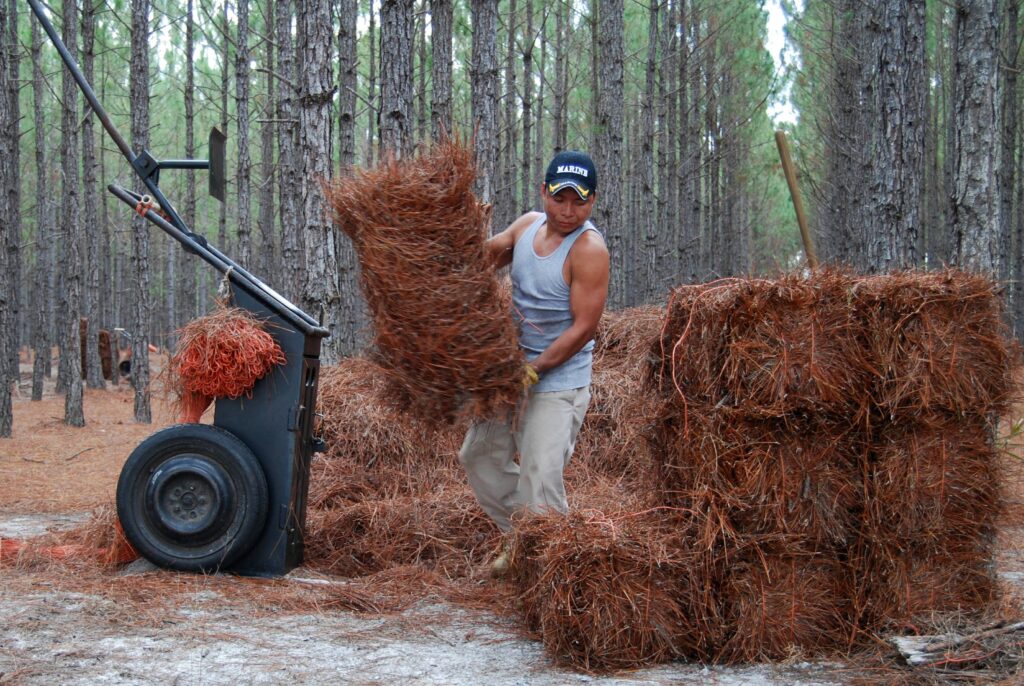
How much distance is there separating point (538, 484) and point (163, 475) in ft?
6.43

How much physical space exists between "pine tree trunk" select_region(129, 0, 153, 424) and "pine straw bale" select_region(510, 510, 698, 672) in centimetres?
1156

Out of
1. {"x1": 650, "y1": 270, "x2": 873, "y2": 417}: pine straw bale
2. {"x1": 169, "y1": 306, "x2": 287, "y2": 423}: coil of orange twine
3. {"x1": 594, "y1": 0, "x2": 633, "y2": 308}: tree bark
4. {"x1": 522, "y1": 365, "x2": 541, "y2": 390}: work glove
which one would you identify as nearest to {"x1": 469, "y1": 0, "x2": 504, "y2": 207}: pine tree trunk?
{"x1": 594, "y1": 0, "x2": 633, "y2": 308}: tree bark

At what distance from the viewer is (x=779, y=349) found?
11.8 feet

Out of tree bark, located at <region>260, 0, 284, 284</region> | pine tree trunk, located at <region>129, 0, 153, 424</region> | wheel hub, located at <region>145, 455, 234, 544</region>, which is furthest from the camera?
tree bark, located at <region>260, 0, 284, 284</region>

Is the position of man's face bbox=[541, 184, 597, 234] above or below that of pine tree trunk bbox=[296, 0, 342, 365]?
below

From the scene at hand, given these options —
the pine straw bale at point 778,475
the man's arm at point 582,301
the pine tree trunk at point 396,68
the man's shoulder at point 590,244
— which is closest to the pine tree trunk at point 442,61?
the pine tree trunk at point 396,68

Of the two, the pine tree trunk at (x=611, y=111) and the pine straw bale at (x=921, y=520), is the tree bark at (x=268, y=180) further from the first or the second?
the pine straw bale at (x=921, y=520)

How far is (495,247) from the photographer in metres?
4.46

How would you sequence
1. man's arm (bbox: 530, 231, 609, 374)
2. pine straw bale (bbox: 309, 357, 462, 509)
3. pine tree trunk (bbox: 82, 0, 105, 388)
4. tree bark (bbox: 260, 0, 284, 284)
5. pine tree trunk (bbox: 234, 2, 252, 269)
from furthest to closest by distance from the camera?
tree bark (bbox: 260, 0, 284, 284), pine tree trunk (bbox: 234, 2, 252, 269), pine tree trunk (bbox: 82, 0, 105, 388), pine straw bale (bbox: 309, 357, 462, 509), man's arm (bbox: 530, 231, 609, 374)

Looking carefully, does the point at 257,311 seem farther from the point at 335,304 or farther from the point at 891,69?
the point at 891,69

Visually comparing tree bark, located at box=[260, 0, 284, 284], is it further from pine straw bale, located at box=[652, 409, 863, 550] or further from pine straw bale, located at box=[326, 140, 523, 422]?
pine straw bale, located at box=[652, 409, 863, 550]

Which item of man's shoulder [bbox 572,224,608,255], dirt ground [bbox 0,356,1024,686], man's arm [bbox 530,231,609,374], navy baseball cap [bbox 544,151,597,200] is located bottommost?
dirt ground [bbox 0,356,1024,686]

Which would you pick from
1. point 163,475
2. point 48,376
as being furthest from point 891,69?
point 48,376

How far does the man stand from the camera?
164 inches
